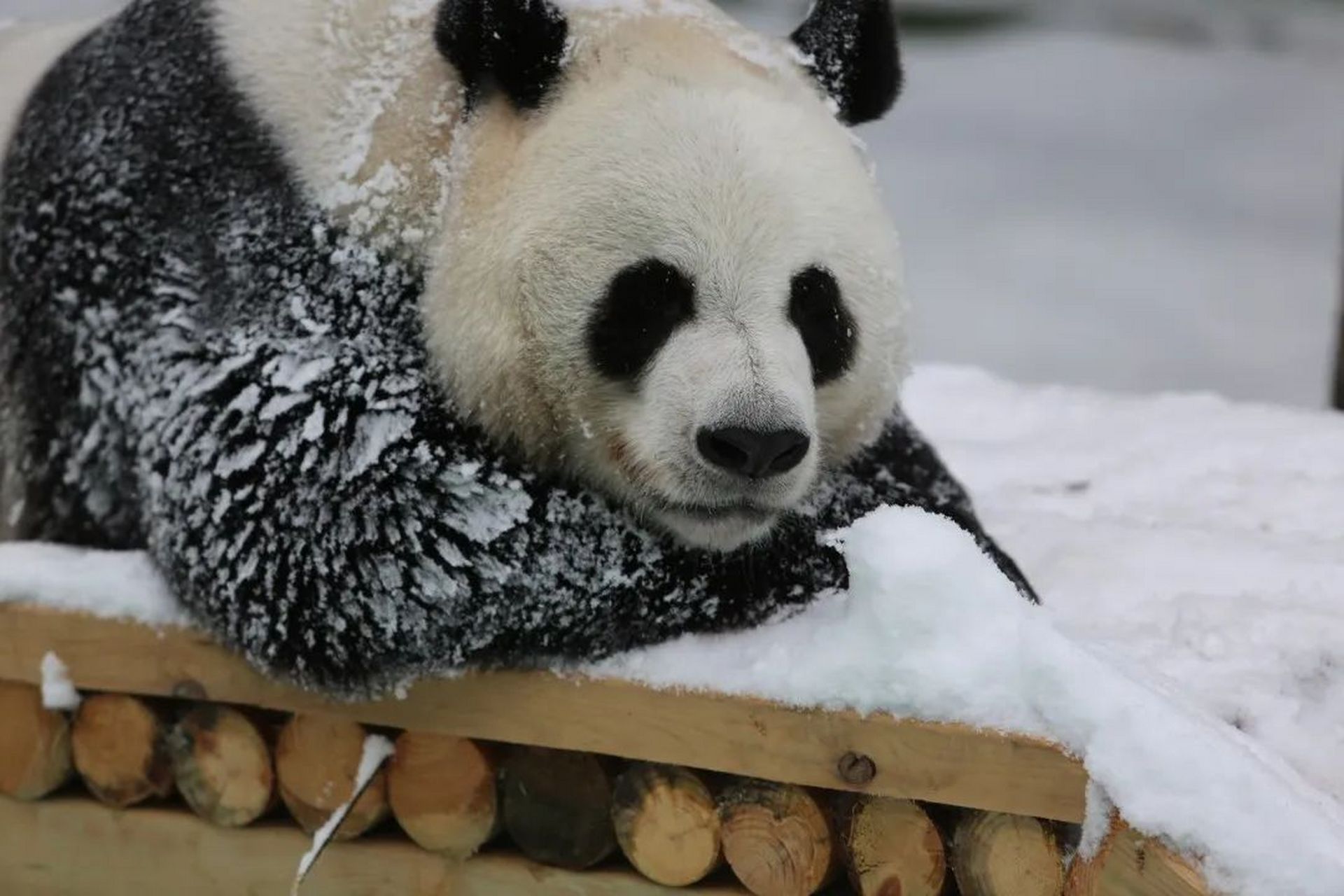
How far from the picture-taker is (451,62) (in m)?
2.28

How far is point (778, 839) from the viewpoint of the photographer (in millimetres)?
2006

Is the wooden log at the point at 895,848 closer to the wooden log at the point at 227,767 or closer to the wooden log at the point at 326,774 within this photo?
the wooden log at the point at 326,774

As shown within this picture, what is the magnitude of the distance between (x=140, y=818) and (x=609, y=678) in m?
0.76

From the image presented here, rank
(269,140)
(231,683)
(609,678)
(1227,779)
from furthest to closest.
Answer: (269,140)
(231,683)
(609,678)
(1227,779)

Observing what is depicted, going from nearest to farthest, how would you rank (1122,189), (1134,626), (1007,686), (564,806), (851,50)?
(1007,686) < (564,806) < (851,50) < (1134,626) < (1122,189)

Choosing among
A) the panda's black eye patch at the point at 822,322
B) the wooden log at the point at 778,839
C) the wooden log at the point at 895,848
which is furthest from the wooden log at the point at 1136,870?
the panda's black eye patch at the point at 822,322

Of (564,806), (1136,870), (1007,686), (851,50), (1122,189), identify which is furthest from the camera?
(1122,189)

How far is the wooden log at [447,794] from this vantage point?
214 centimetres

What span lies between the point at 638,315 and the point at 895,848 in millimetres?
765

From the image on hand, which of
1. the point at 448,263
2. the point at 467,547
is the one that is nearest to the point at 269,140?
the point at 448,263

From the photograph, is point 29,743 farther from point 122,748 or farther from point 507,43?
point 507,43

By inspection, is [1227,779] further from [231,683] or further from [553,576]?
[231,683]

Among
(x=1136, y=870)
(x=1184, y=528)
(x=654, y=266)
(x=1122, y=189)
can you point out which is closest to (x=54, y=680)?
(x=654, y=266)

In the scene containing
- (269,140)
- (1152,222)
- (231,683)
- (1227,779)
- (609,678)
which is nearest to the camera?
(1227,779)
